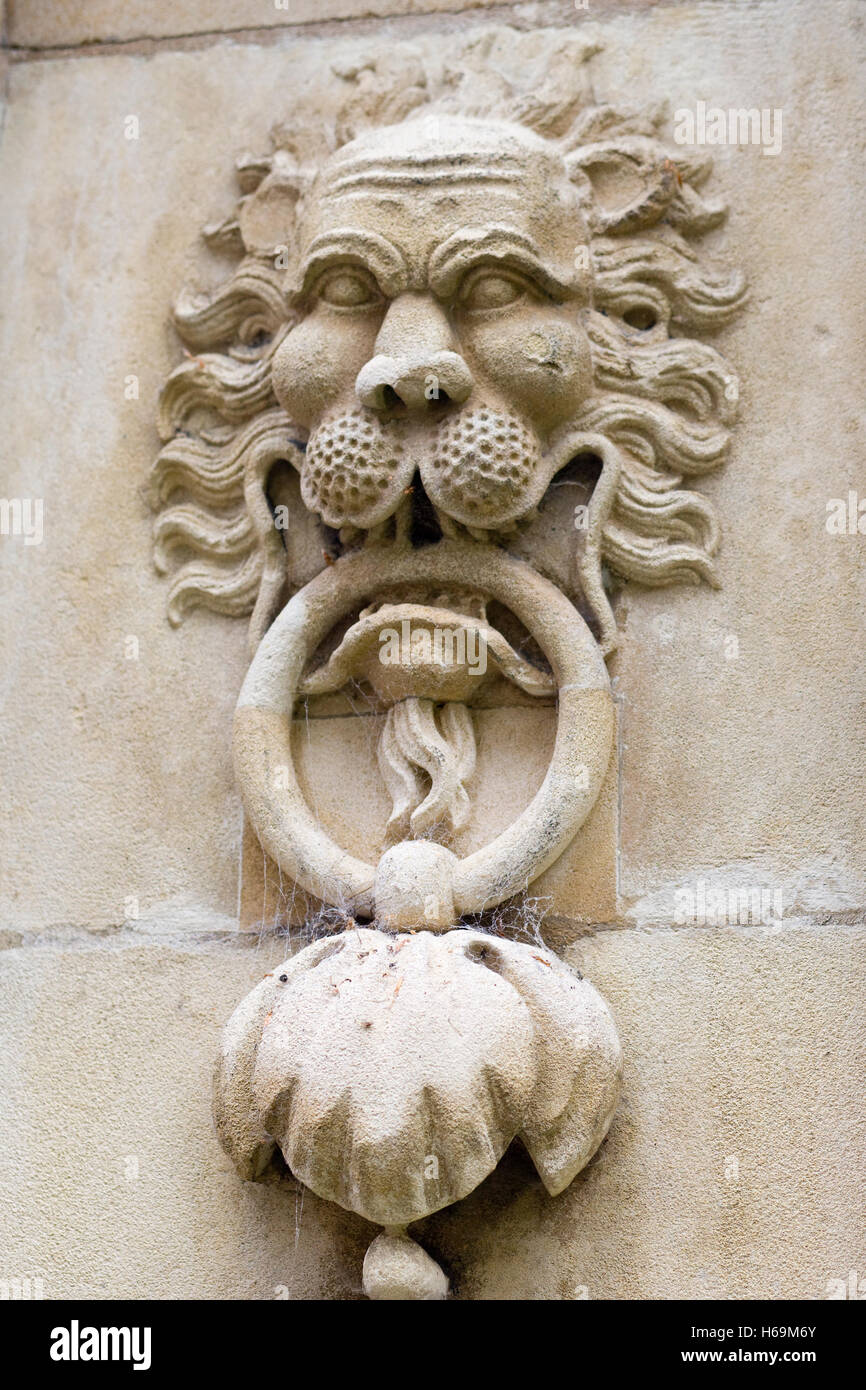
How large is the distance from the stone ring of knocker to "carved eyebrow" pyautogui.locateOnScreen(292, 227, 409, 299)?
1.38 feet

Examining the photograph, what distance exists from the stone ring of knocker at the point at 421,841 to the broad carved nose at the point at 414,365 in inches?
9.2

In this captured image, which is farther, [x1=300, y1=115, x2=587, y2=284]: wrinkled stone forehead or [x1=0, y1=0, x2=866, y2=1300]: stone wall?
[x1=300, y1=115, x2=587, y2=284]: wrinkled stone forehead

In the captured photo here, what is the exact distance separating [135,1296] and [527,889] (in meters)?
0.81

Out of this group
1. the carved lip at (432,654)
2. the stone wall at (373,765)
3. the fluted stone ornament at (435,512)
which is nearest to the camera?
the fluted stone ornament at (435,512)

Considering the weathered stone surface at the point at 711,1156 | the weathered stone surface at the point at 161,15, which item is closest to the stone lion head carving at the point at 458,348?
the weathered stone surface at the point at 161,15

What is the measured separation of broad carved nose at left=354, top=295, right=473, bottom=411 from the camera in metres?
2.79

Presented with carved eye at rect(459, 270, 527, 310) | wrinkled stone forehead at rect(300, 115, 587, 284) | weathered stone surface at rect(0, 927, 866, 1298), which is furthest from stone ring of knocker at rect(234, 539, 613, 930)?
wrinkled stone forehead at rect(300, 115, 587, 284)

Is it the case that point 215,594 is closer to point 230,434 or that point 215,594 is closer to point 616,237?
point 230,434

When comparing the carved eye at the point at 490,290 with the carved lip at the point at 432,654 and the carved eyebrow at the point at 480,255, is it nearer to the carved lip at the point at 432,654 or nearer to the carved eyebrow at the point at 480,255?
the carved eyebrow at the point at 480,255

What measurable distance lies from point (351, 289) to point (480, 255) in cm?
23

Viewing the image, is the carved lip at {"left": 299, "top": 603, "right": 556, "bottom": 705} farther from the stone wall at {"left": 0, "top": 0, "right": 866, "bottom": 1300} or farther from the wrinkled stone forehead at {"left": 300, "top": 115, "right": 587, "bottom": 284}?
the wrinkled stone forehead at {"left": 300, "top": 115, "right": 587, "bottom": 284}

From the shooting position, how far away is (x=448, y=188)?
2910mm

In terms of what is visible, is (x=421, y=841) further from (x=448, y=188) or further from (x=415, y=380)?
(x=448, y=188)

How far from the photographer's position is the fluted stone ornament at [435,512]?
246 centimetres
